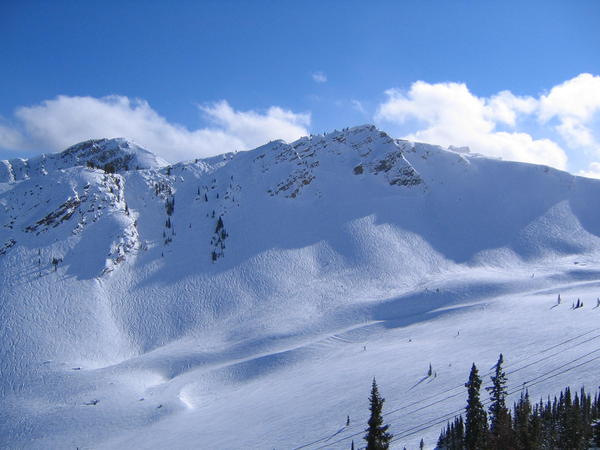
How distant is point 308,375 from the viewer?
5388cm

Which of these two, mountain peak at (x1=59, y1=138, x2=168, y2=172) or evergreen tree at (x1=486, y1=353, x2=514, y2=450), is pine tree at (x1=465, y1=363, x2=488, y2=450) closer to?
evergreen tree at (x1=486, y1=353, x2=514, y2=450)

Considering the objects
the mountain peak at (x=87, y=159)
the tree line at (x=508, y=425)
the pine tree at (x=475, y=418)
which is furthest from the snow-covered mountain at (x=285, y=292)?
the mountain peak at (x=87, y=159)

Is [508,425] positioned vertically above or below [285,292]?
below

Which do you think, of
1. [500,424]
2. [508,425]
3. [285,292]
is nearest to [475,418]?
[500,424]

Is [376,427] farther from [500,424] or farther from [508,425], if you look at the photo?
[508,425]

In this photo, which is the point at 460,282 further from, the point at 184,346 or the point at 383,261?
the point at 184,346

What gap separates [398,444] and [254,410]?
57.5ft

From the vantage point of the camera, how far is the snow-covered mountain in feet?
154

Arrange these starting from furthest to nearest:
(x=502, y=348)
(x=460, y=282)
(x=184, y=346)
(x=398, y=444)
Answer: (x=460, y=282), (x=184, y=346), (x=502, y=348), (x=398, y=444)

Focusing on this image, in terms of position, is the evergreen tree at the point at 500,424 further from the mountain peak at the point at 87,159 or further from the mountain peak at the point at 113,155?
the mountain peak at the point at 87,159

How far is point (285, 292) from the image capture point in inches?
3263

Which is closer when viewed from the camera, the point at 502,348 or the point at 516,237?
the point at 502,348

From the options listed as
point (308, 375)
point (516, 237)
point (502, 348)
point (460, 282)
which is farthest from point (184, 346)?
point (516, 237)

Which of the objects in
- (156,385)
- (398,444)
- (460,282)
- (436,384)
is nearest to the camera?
(398,444)
